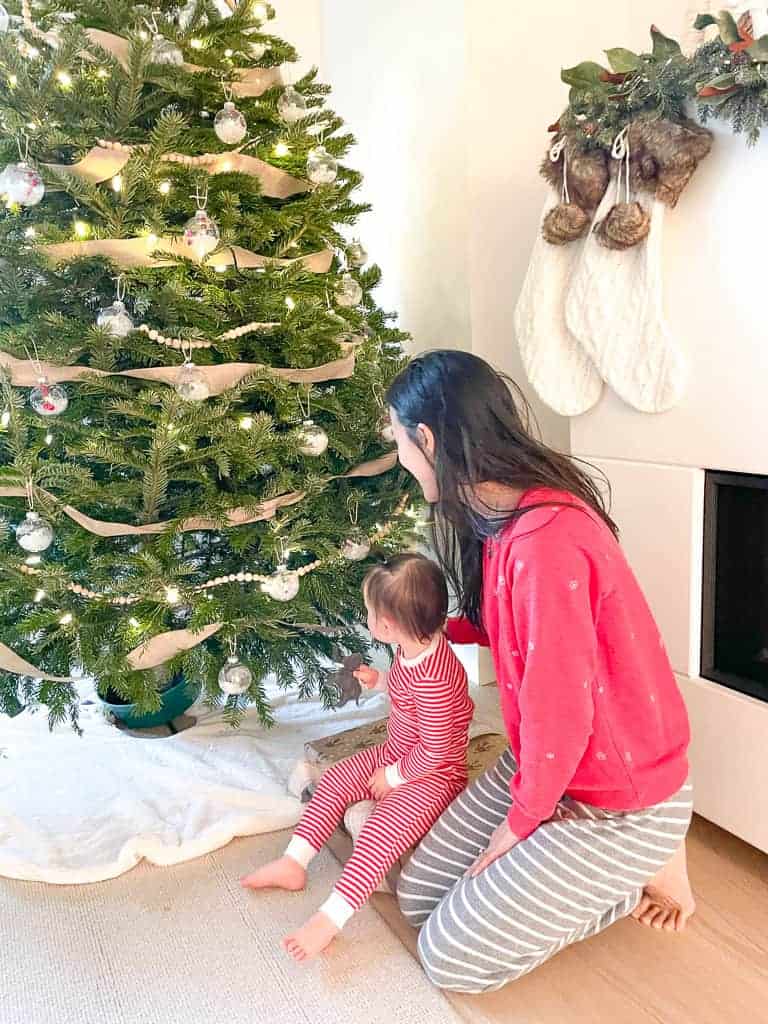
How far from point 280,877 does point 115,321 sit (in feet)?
3.15

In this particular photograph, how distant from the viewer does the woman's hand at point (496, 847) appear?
1143 mm

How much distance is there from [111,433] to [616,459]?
2.99ft

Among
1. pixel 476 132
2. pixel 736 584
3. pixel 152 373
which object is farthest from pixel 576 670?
pixel 476 132

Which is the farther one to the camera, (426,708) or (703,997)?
(426,708)

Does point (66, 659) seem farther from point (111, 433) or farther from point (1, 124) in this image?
point (1, 124)

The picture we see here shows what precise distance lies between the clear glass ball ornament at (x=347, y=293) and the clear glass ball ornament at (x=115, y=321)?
0.42 meters

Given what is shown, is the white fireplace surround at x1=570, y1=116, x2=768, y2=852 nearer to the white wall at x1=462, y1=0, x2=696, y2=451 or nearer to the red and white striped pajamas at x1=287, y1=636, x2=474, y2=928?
the red and white striped pajamas at x1=287, y1=636, x2=474, y2=928

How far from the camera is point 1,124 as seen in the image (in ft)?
4.33

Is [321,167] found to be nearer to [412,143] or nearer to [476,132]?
[476,132]

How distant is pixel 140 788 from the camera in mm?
1665

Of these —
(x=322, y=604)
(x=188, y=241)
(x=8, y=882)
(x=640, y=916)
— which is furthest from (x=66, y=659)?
(x=640, y=916)

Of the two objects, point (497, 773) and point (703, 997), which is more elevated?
point (497, 773)

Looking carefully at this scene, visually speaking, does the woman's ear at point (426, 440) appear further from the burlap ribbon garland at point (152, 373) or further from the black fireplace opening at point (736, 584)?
the black fireplace opening at point (736, 584)

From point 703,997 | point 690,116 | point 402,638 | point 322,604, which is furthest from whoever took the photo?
point 322,604
